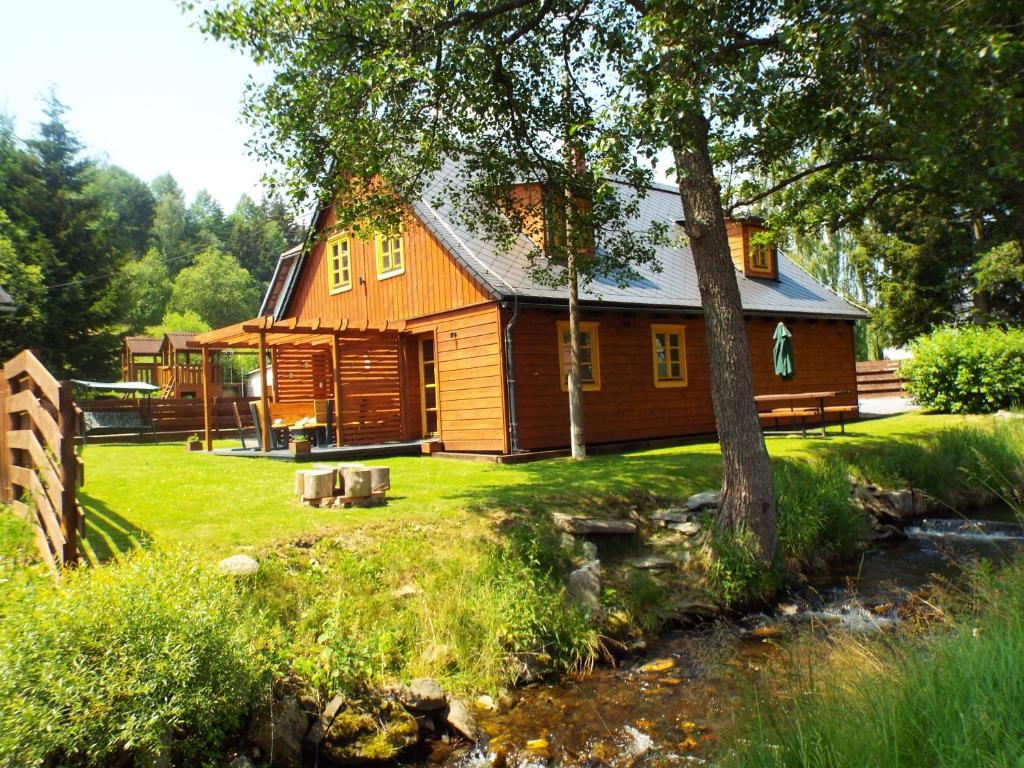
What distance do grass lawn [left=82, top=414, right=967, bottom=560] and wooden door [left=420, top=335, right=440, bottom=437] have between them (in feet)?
7.74

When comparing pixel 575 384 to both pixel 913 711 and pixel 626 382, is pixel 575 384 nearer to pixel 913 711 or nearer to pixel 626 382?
pixel 626 382

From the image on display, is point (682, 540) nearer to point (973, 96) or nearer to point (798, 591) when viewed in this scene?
point (798, 591)

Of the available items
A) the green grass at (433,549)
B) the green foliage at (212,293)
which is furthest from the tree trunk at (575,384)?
the green foliage at (212,293)

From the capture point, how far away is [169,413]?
22547 millimetres

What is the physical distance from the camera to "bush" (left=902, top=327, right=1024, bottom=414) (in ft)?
63.4

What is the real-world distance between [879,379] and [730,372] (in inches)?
1017

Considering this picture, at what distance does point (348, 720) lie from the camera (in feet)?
17.4

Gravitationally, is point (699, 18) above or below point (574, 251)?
A: above

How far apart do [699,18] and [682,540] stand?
5629mm

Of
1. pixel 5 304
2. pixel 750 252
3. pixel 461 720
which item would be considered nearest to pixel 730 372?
pixel 461 720

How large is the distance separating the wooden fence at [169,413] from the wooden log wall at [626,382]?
34.2 ft

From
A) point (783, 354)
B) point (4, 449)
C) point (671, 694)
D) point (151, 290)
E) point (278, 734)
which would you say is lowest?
point (671, 694)

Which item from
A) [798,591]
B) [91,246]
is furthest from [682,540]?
[91,246]

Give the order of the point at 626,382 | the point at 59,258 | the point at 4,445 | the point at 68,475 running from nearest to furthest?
the point at 68,475
the point at 4,445
the point at 626,382
the point at 59,258
